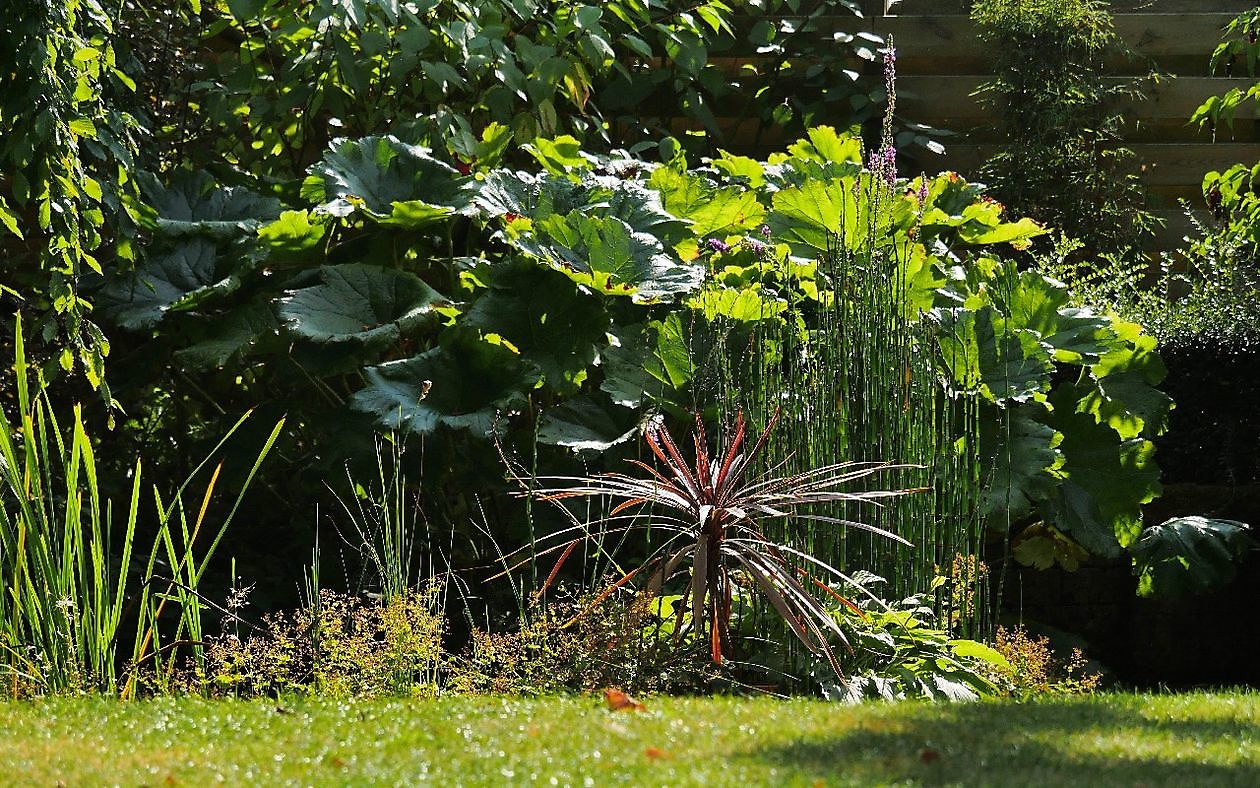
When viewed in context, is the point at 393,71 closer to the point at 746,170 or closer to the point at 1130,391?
the point at 746,170

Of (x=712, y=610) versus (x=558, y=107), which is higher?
(x=558, y=107)

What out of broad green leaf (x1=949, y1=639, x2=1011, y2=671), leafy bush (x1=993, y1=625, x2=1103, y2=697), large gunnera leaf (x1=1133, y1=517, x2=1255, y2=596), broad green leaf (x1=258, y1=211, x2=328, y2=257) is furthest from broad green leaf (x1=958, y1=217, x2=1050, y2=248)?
broad green leaf (x1=258, y1=211, x2=328, y2=257)

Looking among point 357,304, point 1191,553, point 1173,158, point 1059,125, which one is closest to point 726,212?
point 357,304

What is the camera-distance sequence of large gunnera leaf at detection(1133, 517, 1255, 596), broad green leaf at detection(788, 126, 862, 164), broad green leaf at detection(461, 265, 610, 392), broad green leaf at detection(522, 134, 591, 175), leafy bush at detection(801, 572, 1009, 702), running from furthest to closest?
1. broad green leaf at detection(788, 126, 862, 164)
2. broad green leaf at detection(522, 134, 591, 175)
3. large gunnera leaf at detection(1133, 517, 1255, 596)
4. broad green leaf at detection(461, 265, 610, 392)
5. leafy bush at detection(801, 572, 1009, 702)

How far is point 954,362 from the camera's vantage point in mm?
3547

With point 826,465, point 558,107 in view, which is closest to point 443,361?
point 826,465

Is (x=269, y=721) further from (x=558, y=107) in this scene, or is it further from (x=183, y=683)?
(x=558, y=107)

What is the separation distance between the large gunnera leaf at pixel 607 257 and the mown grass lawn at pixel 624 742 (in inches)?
53.8

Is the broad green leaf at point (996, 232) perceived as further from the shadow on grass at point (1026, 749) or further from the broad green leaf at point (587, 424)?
the shadow on grass at point (1026, 749)

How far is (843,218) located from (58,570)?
190cm

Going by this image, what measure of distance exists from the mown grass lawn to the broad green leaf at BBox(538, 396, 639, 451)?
3.45 feet

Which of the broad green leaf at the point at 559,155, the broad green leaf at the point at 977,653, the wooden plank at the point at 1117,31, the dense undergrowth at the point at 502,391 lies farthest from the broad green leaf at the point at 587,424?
the wooden plank at the point at 1117,31

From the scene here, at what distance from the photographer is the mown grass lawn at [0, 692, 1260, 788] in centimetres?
206

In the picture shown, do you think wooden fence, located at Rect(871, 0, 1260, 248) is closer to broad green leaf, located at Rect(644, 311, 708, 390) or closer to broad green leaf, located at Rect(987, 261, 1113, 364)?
broad green leaf, located at Rect(987, 261, 1113, 364)
